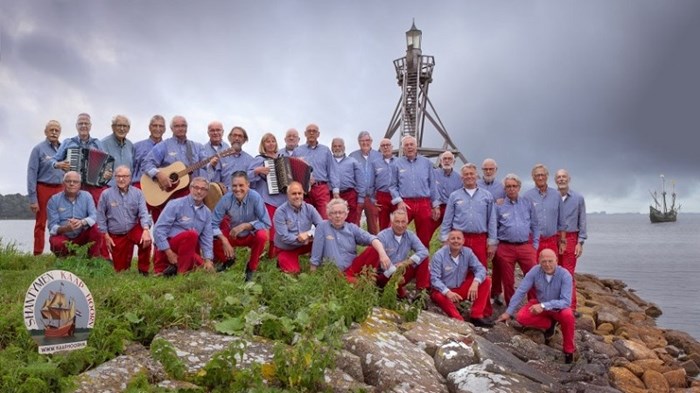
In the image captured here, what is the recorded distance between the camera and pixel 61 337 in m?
4.82

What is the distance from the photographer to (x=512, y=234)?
968 centimetres

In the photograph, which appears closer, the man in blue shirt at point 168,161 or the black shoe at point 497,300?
the man in blue shirt at point 168,161

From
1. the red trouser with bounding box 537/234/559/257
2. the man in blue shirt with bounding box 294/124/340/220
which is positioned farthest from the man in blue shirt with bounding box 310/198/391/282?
the red trouser with bounding box 537/234/559/257

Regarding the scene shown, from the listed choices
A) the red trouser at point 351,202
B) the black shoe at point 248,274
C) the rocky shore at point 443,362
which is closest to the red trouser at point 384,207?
the red trouser at point 351,202

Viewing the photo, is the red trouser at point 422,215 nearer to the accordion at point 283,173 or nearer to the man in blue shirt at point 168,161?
the accordion at point 283,173

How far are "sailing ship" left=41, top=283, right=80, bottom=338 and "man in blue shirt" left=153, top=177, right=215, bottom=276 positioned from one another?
334cm

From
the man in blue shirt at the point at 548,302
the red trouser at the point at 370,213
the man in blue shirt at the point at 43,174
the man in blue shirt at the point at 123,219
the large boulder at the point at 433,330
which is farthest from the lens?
the red trouser at the point at 370,213

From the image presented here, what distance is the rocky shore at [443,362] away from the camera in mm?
5344

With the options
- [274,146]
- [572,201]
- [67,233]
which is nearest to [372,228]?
[274,146]

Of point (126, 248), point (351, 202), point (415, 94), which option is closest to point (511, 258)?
point (351, 202)

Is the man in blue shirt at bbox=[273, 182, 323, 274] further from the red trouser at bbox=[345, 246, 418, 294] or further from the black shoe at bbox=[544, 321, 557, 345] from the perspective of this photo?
the black shoe at bbox=[544, 321, 557, 345]

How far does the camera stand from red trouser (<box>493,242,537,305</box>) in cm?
970

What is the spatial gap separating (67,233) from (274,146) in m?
3.36

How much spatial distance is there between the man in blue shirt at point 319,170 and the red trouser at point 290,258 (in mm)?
1580
